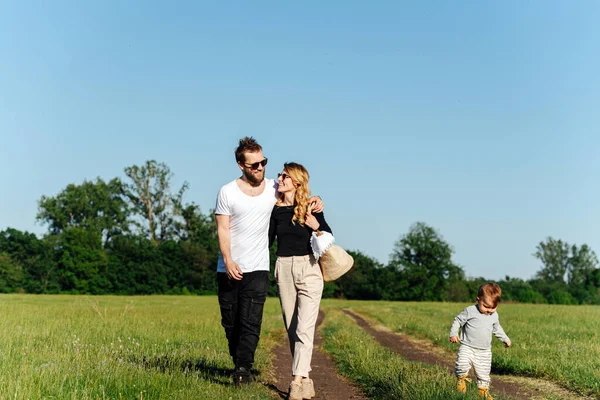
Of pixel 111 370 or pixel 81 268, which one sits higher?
pixel 111 370

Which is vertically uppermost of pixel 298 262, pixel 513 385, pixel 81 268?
pixel 298 262

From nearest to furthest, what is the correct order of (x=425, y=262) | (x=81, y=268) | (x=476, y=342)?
(x=476, y=342) → (x=81, y=268) → (x=425, y=262)

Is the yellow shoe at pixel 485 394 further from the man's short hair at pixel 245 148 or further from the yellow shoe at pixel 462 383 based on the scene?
the man's short hair at pixel 245 148

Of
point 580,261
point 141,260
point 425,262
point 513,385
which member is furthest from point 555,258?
point 513,385

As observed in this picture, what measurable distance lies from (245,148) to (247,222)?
32.0 inches

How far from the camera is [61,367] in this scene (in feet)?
20.4

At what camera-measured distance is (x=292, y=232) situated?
666 centimetres

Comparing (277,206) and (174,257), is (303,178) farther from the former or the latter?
(174,257)

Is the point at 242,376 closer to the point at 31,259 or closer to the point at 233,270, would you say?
the point at 233,270

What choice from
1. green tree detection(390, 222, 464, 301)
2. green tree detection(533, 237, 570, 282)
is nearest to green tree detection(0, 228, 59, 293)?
green tree detection(390, 222, 464, 301)

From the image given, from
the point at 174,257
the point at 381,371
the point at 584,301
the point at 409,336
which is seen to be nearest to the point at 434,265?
the point at 584,301

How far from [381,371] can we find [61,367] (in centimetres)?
394

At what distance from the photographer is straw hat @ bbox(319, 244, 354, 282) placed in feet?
21.8

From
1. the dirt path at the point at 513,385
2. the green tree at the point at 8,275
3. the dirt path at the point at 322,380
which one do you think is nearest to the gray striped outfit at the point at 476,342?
the dirt path at the point at 513,385
